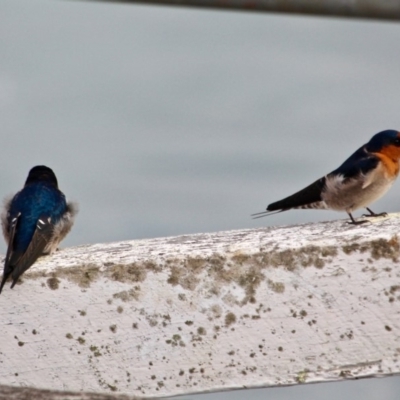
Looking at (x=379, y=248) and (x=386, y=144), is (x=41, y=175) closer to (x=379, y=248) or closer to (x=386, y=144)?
(x=386, y=144)

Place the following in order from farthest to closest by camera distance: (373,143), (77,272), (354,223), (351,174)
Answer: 1. (373,143)
2. (351,174)
3. (354,223)
4. (77,272)

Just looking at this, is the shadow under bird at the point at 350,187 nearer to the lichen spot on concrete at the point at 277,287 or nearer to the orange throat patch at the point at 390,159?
the orange throat patch at the point at 390,159

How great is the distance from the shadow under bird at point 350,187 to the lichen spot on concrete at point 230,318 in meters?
2.87

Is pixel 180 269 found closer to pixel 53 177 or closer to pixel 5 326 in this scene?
pixel 5 326

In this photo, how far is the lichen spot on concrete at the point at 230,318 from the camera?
2.35 metres

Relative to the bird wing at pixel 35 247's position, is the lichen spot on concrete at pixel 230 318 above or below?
below

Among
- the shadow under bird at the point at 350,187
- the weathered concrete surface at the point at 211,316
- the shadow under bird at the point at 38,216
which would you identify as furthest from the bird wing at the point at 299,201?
the weathered concrete surface at the point at 211,316

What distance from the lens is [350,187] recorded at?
5.37m

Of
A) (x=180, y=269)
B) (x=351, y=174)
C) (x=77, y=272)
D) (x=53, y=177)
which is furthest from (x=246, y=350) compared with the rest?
(x=53, y=177)

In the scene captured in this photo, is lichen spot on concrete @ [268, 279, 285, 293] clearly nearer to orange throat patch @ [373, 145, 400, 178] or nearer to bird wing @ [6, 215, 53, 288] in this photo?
bird wing @ [6, 215, 53, 288]

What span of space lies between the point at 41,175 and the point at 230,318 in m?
4.20

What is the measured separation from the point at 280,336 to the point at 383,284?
32 centimetres

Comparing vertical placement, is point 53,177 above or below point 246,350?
above

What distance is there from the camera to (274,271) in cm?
233
